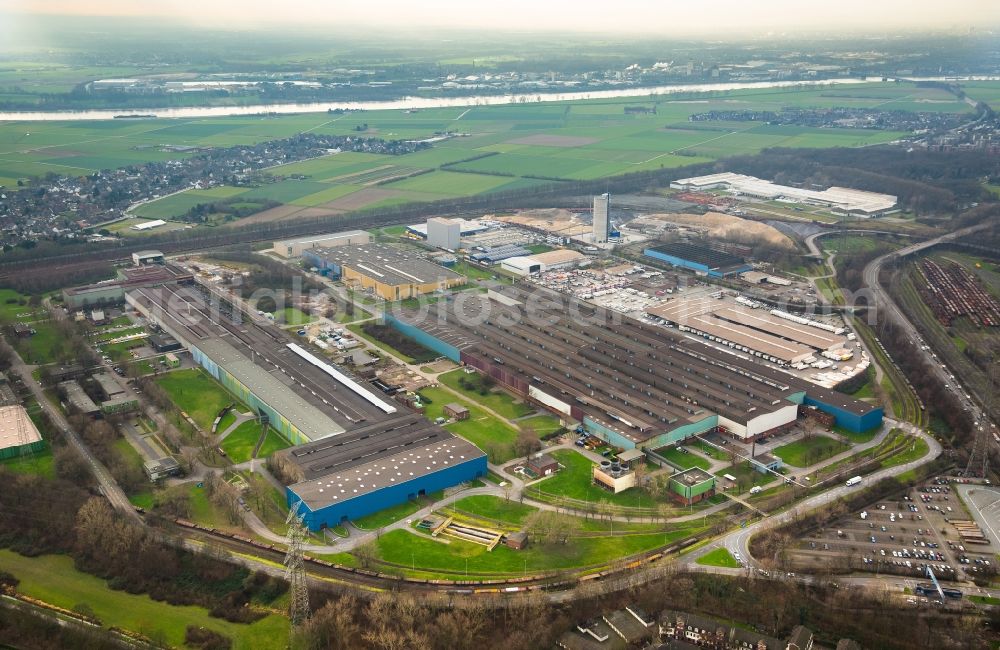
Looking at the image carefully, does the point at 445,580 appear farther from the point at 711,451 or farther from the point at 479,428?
the point at 711,451

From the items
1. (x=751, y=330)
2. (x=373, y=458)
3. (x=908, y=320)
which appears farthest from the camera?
(x=908, y=320)

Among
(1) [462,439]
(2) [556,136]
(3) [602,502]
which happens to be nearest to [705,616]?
(3) [602,502]

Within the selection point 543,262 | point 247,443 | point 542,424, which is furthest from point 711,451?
point 543,262

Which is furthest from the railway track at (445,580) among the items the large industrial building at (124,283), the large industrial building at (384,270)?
the large industrial building at (124,283)

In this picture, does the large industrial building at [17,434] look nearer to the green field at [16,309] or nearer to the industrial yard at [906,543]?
the green field at [16,309]

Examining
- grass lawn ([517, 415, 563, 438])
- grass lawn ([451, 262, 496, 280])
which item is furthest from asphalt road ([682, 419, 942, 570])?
grass lawn ([451, 262, 496, 280])

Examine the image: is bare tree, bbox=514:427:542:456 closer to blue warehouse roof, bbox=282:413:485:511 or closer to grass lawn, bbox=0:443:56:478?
blue warehouse roof, bbox=282:413:485:511
